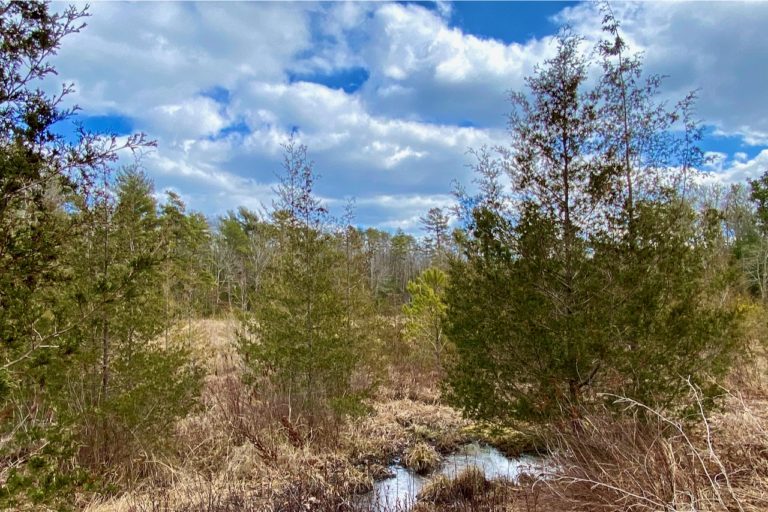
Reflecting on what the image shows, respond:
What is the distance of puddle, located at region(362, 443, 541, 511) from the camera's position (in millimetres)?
5840

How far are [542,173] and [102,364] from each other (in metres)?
5.58

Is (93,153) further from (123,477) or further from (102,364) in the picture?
(123,477)

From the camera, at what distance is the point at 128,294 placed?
3049mm

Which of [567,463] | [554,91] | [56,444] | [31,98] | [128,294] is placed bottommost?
[567,463]

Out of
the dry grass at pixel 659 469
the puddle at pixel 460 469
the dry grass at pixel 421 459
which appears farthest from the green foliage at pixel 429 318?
the dry grass at pixel 659 469

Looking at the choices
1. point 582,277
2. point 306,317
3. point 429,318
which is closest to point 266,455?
point 306,317

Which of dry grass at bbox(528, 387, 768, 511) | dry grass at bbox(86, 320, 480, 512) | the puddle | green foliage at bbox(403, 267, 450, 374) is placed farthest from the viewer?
green foliage at bbox(403, 267, 450, 374)

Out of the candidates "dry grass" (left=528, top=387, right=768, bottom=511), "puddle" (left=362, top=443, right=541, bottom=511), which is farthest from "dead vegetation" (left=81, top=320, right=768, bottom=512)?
"puddle" (left=362, top=443, right=541, bottom=511)

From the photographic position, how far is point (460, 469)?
637 cm

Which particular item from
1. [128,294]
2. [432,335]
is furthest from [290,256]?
[432,335]

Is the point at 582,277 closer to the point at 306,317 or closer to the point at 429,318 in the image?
the point at 306,317

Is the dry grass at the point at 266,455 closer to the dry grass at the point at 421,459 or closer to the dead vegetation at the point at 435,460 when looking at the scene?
the dead vegetation at the point at 435,460

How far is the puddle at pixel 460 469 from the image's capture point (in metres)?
5.84

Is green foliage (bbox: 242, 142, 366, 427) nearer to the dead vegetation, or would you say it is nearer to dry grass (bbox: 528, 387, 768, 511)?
the dead vegetation
